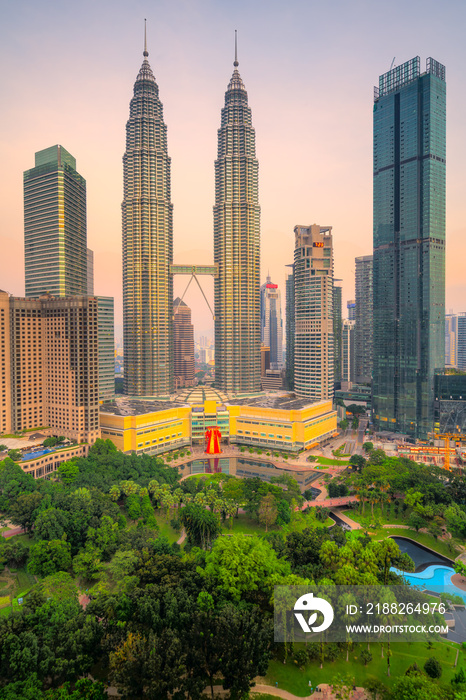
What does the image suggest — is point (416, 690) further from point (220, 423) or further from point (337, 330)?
point (337, 330)

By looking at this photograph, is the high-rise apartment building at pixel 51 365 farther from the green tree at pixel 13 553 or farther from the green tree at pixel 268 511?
the green tree at pixel 268 511

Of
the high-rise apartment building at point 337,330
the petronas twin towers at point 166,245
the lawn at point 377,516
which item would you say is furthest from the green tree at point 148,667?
the high-rise apartment building at point 337,330

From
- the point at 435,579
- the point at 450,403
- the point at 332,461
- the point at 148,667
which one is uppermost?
the point at 450,403

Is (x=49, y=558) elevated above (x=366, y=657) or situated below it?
above

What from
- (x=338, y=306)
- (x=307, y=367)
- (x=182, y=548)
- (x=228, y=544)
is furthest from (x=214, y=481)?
(x=338, y=306)

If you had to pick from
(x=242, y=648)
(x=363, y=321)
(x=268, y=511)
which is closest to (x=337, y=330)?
(x=363, y=321)

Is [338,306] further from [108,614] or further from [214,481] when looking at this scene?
[108,614]
